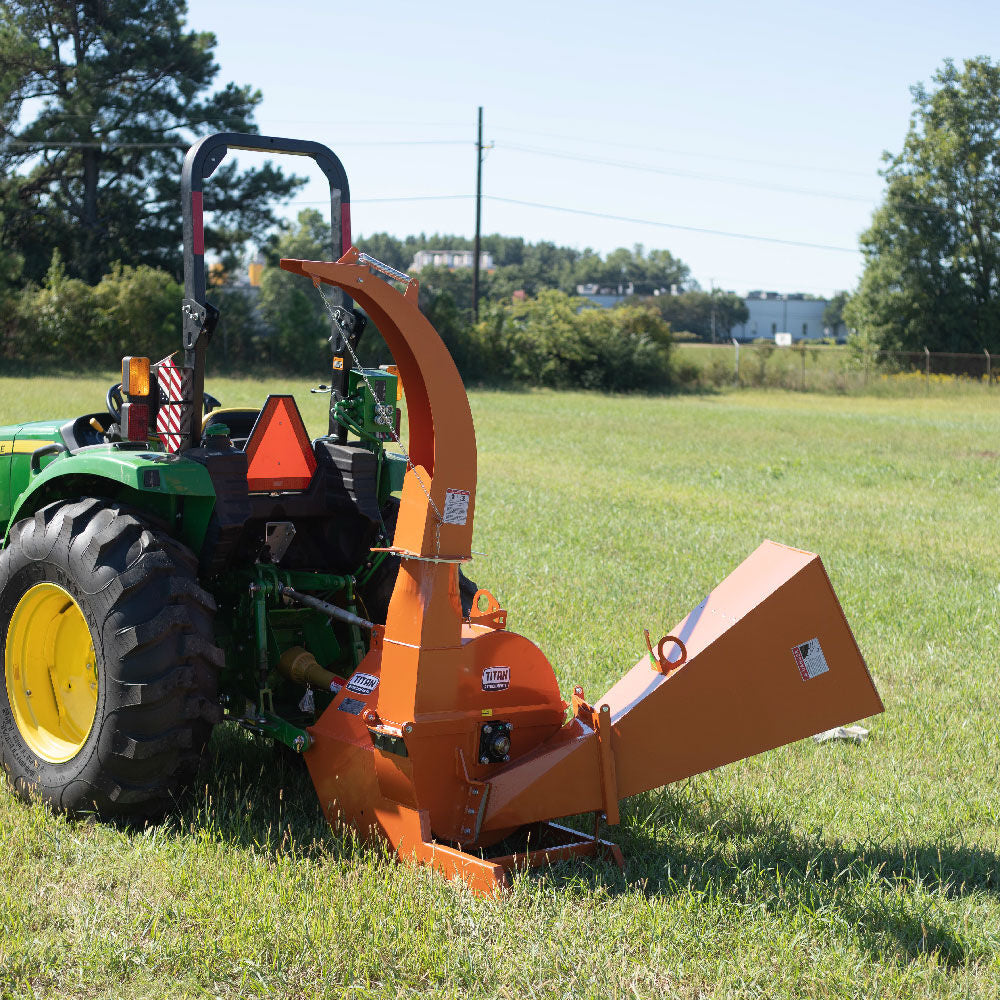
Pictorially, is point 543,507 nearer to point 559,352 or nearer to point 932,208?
point 559,352

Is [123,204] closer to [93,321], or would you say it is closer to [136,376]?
[93,321]

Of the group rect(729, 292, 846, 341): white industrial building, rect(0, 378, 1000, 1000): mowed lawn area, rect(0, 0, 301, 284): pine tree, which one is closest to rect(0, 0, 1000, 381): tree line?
rect(0, 0, 301, 284): pine tree

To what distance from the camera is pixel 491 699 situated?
390 centimetres

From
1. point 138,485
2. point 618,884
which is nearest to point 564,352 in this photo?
point 138,485

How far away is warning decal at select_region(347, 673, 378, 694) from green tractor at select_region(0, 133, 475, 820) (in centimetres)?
26

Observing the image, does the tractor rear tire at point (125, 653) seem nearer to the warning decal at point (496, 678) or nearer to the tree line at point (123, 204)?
the warning decal at point (496, 678)

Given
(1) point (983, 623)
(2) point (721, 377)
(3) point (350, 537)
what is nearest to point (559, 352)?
(2) point (721, 377)

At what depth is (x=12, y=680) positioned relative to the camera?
4457mm

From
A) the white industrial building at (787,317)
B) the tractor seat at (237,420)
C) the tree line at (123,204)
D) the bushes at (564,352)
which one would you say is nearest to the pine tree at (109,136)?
the tree line at (123,204)

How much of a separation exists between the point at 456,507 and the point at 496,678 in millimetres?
635

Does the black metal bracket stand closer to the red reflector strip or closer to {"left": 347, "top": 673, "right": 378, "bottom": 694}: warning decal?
the red reflector strip

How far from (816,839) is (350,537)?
215 cm

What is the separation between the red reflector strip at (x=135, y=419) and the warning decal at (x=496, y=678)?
1.55 meters

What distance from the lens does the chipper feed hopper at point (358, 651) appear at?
3686mm
